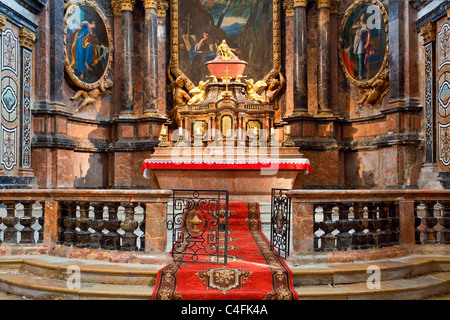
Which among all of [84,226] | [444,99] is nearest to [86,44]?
[84,226]

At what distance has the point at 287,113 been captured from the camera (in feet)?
42.3

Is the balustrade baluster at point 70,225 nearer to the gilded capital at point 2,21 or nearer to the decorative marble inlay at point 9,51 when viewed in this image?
the decorative marble inlay at point 9,51

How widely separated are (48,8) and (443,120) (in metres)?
8.61

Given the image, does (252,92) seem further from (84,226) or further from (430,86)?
(84,226)

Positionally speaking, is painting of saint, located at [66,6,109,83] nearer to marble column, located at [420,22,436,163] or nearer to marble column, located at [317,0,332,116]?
marble column, located at [317,0,332,116]

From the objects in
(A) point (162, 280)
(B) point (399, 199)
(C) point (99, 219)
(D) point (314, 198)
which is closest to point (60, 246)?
(C) point (99, 219)

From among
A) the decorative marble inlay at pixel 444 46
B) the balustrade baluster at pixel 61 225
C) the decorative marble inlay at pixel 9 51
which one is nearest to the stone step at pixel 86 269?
the balustrade baluster at pixel 61 225

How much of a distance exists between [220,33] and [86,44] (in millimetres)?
3707

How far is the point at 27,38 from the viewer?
991 centimetres

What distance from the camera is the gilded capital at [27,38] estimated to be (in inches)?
385

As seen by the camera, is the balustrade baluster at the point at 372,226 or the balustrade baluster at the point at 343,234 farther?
the balustrade baluster at the point at 372,226

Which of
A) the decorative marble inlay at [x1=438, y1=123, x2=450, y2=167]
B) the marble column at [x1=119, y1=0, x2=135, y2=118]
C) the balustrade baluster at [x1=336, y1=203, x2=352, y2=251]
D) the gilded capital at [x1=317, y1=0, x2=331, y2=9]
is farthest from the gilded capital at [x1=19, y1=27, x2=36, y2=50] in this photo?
the decorative marble inlay at [x1=438, y1=123, x2=450, y2=167]

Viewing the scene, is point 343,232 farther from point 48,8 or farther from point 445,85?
point 48,8

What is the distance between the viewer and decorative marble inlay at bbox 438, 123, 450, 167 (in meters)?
8.90
